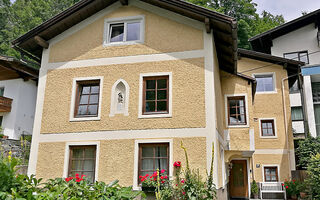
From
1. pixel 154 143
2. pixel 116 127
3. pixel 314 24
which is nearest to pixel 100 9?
pixel 116 127

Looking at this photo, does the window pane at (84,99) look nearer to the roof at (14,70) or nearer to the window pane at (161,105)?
the window pane at (161,105)

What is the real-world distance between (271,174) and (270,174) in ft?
0.19

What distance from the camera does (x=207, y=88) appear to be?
33.3 ft

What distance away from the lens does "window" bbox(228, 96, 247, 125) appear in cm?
1304

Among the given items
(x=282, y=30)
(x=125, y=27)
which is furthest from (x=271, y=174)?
(x=125, y=27)

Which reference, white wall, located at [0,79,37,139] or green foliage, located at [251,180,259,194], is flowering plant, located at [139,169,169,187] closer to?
green foliage, located at [251,180,259,194]

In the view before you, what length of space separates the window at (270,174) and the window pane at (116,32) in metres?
12.8

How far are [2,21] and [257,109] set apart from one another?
2927 centimetres

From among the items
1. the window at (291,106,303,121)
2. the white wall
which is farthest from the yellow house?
the window at (291,106,303,121)

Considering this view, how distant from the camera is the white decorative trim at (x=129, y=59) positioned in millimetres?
10641

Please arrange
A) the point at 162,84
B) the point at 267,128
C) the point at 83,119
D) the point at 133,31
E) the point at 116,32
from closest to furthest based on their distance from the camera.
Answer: the point at 162,84
the point at 83,119
the point at 133,31
the point at 116,32
the point at 267,128

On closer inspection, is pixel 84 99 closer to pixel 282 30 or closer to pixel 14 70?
pixel 14 70

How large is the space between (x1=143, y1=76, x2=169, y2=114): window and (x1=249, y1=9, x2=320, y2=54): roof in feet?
49.3

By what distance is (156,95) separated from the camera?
10656mm
